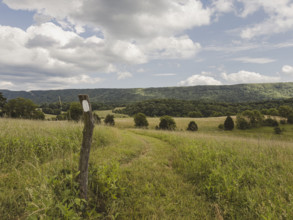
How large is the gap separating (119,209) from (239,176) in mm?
4058

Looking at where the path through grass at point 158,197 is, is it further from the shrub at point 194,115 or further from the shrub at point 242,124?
the shrub at point 194,115

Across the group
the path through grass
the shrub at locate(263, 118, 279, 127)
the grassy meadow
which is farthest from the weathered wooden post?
the shrub at locate(263, 118, 279, 127)

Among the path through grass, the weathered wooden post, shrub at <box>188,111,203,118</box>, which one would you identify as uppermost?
the weathered wooden post

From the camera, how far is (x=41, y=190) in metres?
2.83

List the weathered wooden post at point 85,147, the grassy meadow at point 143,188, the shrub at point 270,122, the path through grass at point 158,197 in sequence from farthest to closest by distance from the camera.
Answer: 1. the shrub at point 270,122
2. the path through grass at point 158,197
3. the weathered wooden post at point 85,147
4. the grassy meadow at point 143,188

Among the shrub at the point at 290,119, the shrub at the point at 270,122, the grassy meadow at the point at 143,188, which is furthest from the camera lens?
the shrub at the point at 290,119

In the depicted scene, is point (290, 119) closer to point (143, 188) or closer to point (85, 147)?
point (143, 188)

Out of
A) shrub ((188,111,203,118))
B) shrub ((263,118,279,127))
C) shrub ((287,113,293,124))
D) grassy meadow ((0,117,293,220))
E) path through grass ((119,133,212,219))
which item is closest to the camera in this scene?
grassy meadow ((0,117,293,220))

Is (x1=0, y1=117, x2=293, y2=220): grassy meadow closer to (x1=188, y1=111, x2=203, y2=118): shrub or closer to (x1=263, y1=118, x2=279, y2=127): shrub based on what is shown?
(x1=263, y1=118, x2=279, y2=127): shrub

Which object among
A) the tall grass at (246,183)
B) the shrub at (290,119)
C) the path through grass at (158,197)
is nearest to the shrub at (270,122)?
the shrub at (290,119)

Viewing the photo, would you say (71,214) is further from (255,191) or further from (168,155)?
(168,155)

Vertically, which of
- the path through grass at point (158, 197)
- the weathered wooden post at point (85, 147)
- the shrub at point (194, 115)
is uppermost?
the weathered wooden post at point (85, 147)

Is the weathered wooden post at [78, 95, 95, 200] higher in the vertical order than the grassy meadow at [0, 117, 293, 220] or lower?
higher

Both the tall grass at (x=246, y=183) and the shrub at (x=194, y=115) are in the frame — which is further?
the shrub at (x=194, y=115)
